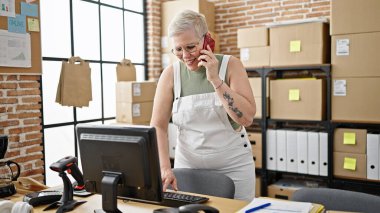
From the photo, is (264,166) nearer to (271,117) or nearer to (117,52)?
(271,117)

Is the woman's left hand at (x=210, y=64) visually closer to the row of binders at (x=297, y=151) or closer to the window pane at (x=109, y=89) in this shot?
the row of binders at (x=297, y=151)

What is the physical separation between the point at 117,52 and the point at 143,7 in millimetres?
729

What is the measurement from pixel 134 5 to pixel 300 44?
199 centimetres

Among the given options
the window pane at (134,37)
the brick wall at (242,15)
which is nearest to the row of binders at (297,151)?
the brick wall at (242,15)

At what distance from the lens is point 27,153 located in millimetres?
2949

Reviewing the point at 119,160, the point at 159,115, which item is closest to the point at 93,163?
the point at 119,160

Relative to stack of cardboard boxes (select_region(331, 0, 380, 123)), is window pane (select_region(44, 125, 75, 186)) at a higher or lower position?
lower

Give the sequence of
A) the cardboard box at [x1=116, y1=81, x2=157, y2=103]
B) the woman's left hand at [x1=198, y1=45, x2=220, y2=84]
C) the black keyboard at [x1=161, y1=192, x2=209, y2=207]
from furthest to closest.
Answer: the cardboard box at [x1=116, y1=81, x2=157, y2=103] < the woman's left hand at [x1=198, y1=45, x2=220, y2=84] < the black keyboard at [x1=161, y1=192, x2=209, y2=207]

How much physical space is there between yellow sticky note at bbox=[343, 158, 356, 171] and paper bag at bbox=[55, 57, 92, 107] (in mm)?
2401

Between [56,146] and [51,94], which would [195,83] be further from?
[56,146]

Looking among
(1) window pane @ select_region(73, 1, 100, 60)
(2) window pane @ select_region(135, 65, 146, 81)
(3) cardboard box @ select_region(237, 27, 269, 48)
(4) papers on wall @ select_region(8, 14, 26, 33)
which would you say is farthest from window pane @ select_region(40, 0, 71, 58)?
(3) cardboard box @ select_region(237, 27, 269, 48)

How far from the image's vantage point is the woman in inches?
69.1

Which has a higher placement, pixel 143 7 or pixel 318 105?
pixel 143 7

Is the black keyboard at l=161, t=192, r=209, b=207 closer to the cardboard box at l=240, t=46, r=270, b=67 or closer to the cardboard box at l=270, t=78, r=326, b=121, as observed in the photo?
the cardboard box at l=270, t=78, r=326, b=121
